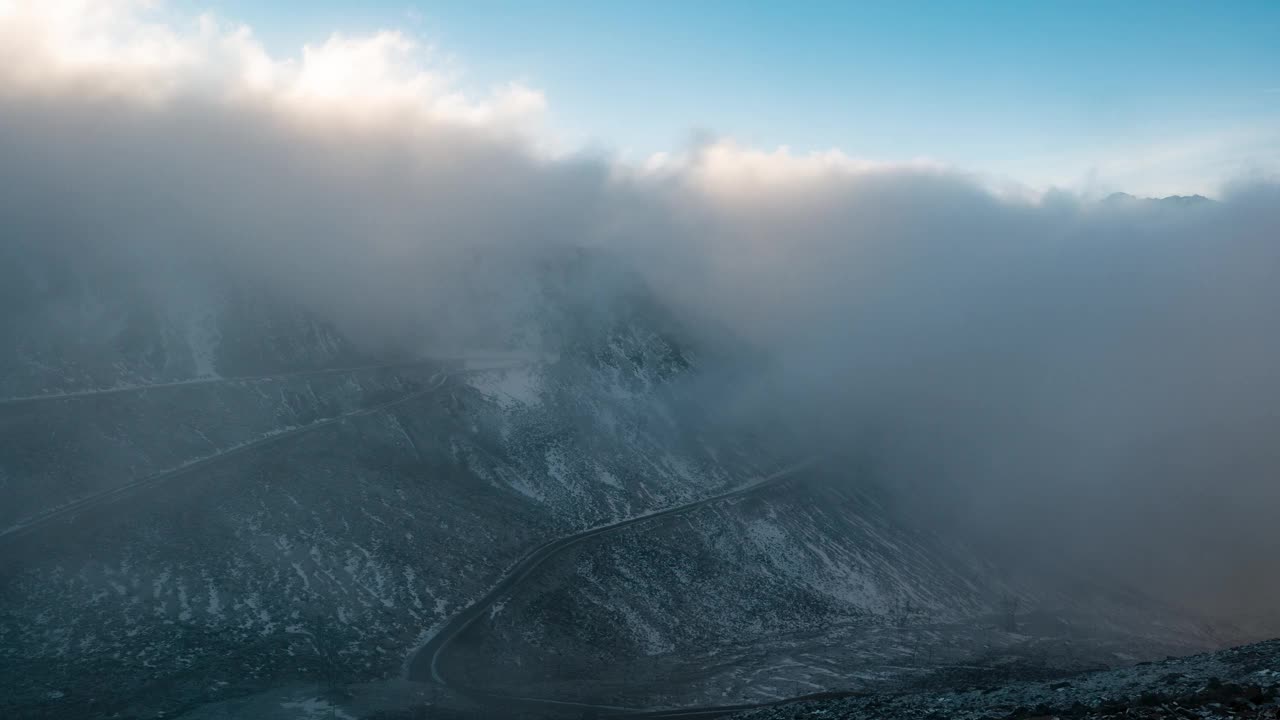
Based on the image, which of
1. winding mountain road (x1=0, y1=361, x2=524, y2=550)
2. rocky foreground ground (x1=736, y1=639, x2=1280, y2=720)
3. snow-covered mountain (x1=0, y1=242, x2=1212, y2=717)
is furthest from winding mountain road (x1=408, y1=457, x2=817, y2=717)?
winding mountain road (x1=0, y1=361, x2=524, y2=550)

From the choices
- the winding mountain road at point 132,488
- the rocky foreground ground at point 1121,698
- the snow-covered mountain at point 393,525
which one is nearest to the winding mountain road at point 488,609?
the snow-covered mountain at point 393,525

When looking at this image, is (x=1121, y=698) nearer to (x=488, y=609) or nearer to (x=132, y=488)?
(x=488, y=609)

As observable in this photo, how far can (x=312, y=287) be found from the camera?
423ft

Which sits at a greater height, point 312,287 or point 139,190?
point 139,190

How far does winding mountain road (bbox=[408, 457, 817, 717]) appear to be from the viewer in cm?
6014

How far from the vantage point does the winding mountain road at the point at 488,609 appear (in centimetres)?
6014

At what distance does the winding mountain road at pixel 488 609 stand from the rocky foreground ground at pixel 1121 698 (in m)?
11.7

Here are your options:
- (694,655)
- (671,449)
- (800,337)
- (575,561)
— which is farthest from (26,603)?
(800,337)

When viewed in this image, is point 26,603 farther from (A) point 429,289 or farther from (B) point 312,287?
(A) point 429,289

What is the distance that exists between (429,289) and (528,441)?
45517 mm

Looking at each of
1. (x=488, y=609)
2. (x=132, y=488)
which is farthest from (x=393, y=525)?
(x=132, y=488)

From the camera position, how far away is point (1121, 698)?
38.5 meters

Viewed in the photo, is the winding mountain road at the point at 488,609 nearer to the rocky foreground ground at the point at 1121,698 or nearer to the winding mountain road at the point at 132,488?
the rocky foreground ground at the point at 1121,698

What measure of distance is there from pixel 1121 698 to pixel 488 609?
5299 cm
